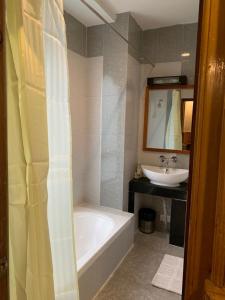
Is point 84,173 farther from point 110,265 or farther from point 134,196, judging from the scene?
point 110,265

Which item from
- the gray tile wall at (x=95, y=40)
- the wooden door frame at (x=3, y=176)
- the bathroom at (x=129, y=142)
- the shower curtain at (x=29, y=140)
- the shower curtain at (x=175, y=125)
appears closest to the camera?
the wooden door frame at (x=3, y=176)

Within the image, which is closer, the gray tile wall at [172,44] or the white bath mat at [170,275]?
the white bath mat at [170,275]

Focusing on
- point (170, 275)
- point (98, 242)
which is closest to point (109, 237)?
point (98, 242)

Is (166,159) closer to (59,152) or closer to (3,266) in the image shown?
(59,152)

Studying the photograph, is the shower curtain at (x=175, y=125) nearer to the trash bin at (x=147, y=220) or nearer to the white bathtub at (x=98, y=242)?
the trash bin at (x=147, y=220)

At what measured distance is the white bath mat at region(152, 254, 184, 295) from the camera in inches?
80.3

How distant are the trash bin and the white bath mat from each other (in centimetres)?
54

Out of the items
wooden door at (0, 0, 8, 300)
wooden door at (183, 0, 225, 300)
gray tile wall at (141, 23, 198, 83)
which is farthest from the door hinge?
gray tile wall at (141, 23, 198, 83)

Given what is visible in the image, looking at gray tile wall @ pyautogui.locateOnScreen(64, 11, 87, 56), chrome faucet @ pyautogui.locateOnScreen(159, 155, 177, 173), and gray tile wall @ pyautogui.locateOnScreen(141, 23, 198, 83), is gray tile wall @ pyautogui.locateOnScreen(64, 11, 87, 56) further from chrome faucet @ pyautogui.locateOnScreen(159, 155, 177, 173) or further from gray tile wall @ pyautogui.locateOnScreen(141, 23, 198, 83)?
chrome faucet @ pyautogui.locateOnScreen(159, 155, 177, 173)

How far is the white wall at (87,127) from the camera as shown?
2703 millimetres

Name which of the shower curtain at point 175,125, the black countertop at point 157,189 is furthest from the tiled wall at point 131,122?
the shower curtain at point 175,125

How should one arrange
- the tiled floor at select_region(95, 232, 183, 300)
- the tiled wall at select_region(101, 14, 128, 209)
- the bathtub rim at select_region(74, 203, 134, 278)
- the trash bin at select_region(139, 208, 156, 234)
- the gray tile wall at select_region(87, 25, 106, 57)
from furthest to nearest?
the trash bin at select_region(139, 208, 156, 234) < the gray tile wall at select_region(87, 25, 106, 57) < the tiled wall at select_region(101, 14, 128, 209) < the tiled floor at select_region(95, 232, 183, 300) < the bathtub rim at select_region(74, 203, 134, 278)

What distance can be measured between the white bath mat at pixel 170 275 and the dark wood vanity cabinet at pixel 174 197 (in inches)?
11.5

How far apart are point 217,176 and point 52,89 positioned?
2.89ft
